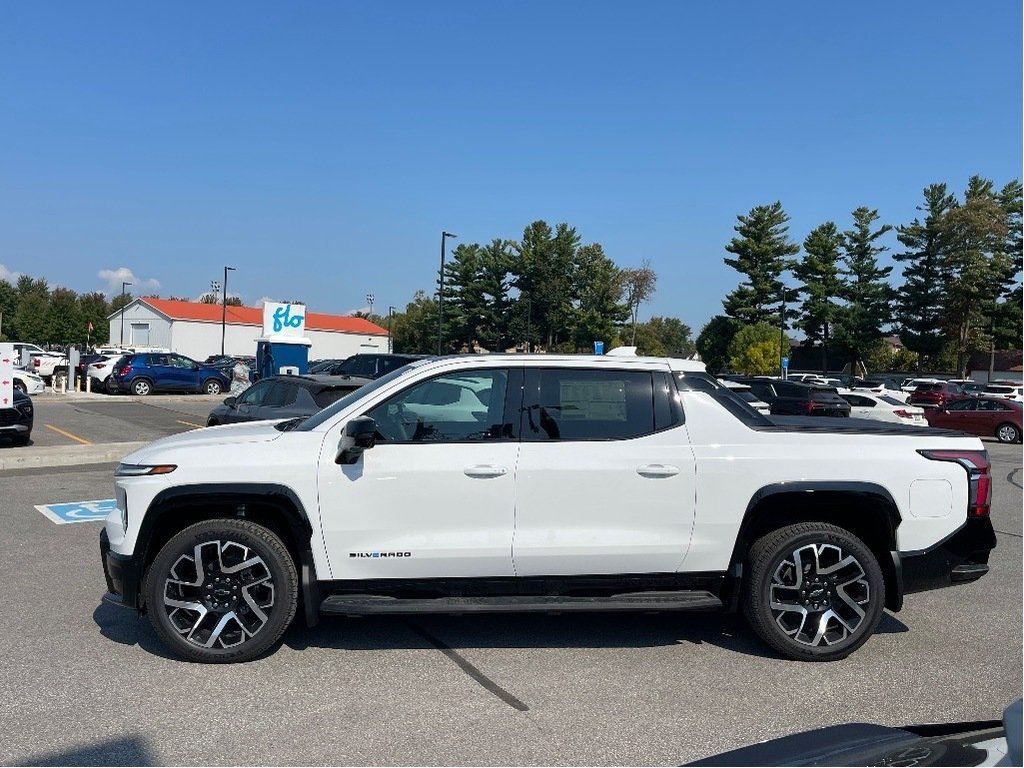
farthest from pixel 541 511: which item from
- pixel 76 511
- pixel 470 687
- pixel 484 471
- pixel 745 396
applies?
pixel 745 396

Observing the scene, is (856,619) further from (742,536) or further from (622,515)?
(622,515)

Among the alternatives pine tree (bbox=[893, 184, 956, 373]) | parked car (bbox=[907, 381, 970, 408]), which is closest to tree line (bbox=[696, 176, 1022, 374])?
pine tree (bbox=[893, 184, 956, 373])

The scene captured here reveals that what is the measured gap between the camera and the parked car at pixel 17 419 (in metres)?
14.4

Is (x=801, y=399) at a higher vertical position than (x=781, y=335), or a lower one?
lower

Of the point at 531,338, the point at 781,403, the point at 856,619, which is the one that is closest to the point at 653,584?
the point at 856,619

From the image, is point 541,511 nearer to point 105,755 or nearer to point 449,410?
point 449,410

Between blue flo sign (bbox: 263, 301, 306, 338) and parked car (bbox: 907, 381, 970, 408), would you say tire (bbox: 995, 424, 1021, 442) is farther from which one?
blue flo sign (bbox: 263, 301, 306, 338)

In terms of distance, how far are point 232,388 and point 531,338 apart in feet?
137

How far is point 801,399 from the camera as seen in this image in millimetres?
21250

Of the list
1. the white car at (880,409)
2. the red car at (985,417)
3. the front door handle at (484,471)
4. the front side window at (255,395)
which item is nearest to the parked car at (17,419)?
the front side window at (255,395)

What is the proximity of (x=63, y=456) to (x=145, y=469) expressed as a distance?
9.51 metres

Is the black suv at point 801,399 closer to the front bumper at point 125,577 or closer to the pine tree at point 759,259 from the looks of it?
the front bumper at point 125,577

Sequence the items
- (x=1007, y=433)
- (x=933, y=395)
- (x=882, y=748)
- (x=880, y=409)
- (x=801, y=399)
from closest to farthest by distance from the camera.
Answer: (x=882, y=748) < (x=801, y=399) < (x=880, y=409) < (x=1007, y=433) < (x=933, y=395)

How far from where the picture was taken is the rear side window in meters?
4.97
